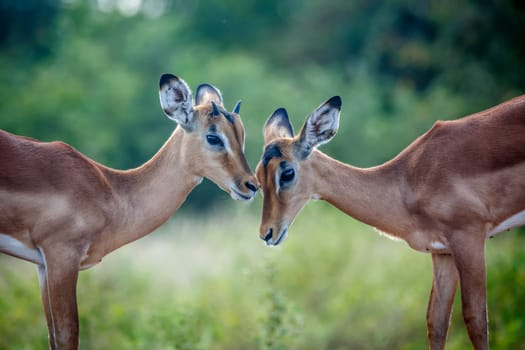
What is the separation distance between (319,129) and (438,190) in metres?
1.14

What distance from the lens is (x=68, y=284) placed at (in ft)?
19.0

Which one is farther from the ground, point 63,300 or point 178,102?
→ point 178,102

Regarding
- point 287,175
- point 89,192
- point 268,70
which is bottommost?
point 268,70

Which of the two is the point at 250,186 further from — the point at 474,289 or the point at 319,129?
the point at 474,289

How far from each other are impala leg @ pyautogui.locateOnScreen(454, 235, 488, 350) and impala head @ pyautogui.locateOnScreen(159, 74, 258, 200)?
1855mm

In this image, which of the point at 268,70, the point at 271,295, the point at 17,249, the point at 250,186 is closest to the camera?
the point at 17,249

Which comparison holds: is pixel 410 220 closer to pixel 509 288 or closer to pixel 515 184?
pixel 515 184

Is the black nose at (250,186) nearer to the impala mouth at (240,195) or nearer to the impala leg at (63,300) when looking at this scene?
the impala mouth at (240,195)

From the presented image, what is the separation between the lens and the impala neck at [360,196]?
6371 mm

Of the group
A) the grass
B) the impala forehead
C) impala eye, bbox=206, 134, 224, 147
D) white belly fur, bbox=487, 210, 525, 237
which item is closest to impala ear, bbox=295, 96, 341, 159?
the impala forehead

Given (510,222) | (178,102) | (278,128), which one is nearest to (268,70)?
(278,128)

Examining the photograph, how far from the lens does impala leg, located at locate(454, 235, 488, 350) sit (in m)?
6.00

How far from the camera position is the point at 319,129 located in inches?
249

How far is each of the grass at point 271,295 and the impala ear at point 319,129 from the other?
2.04 meters
